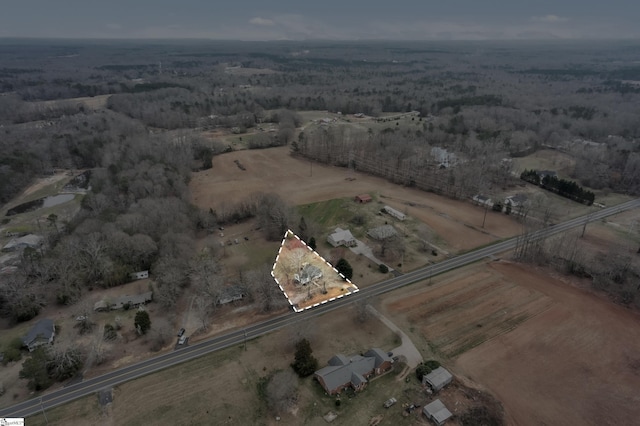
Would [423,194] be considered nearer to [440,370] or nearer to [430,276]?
[430,276]

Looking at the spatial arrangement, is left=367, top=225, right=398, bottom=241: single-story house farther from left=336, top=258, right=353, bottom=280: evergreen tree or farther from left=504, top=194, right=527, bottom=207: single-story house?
left=504, top=194, right=527, bottom=207: single-story house

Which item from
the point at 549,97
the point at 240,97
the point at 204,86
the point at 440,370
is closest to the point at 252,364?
the point at 440,370

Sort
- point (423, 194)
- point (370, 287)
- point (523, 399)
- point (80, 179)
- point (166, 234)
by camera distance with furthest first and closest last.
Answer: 1. point (80, 179)
2. point (423, 194)
3. point (166, 234)
4. point (370, 287)
5. point (523, 399)

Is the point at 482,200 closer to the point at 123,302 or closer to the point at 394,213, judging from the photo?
the point at 394,213

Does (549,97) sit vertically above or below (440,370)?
above

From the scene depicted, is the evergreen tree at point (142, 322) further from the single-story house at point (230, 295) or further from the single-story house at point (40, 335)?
the single-story house at point (40, 335)

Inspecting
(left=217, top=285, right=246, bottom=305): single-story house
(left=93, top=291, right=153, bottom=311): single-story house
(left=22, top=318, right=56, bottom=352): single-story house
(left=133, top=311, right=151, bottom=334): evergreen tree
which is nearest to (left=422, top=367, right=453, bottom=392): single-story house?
(left=217, top=285, right=246, bottom=305): single-story house

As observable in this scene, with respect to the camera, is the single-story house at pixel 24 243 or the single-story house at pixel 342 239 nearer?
the single-story house at pixel 342 239

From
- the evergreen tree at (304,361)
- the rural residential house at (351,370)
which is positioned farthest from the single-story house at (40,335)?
the rural residential house at (351,370)
